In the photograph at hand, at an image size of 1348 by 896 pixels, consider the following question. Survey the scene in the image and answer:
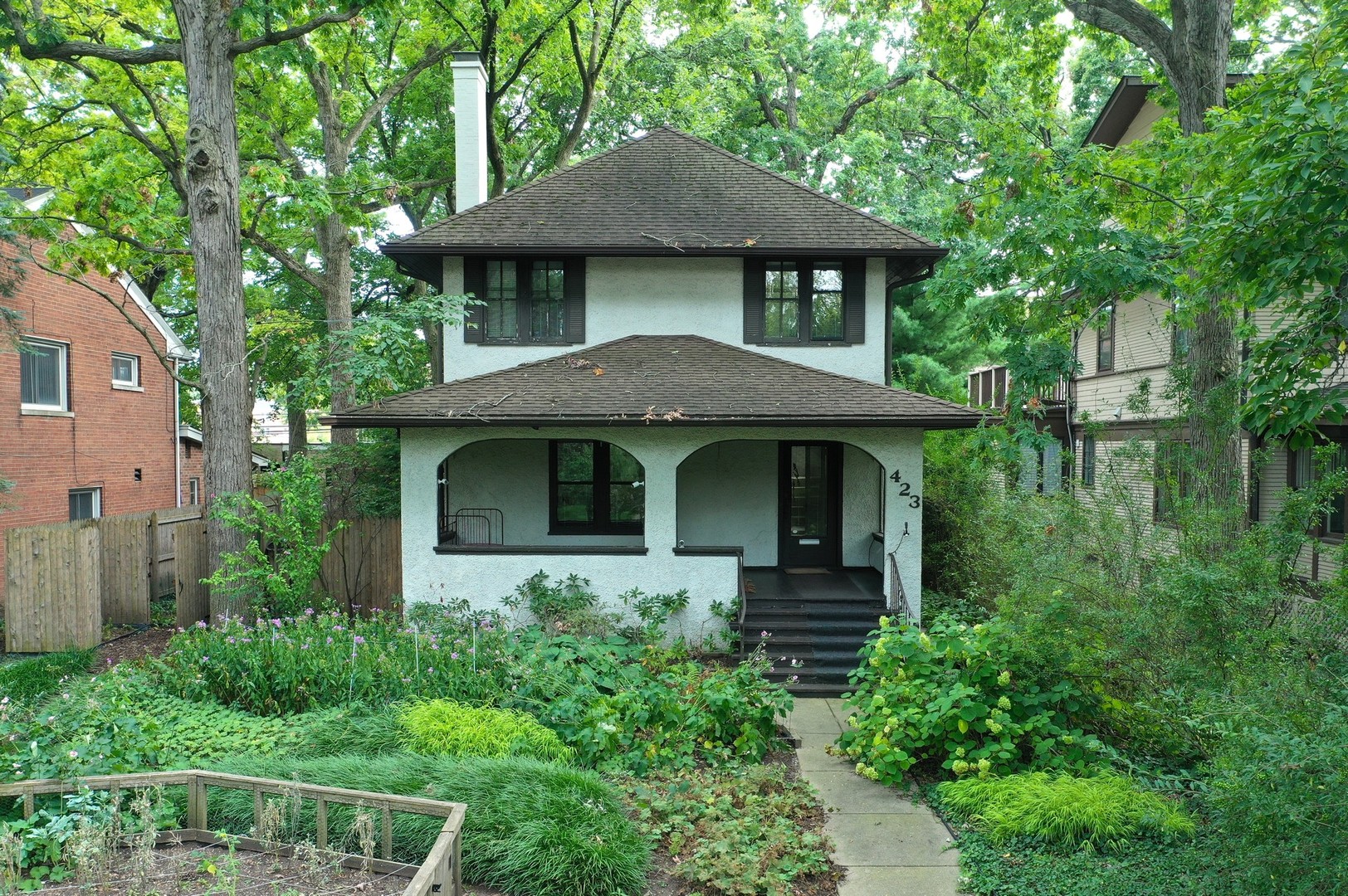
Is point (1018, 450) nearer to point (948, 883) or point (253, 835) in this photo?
point (948, 883)

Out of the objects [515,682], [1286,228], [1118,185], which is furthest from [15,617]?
[1118,185]

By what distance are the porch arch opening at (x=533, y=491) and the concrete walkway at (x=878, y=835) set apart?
6058 mm

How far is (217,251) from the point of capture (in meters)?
10.0

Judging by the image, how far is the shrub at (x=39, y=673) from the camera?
8.37 m

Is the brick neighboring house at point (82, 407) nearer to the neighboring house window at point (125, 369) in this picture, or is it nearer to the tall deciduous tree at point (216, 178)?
the neighboring house window at point (125, 369)

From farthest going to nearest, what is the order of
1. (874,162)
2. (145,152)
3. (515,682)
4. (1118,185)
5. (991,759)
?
(874,162)
(145,152)
(1118,185)
(515,682)
(991,759)

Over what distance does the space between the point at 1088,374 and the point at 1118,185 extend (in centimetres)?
1136

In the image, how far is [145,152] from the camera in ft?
51.2

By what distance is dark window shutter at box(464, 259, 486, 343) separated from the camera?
484 inches

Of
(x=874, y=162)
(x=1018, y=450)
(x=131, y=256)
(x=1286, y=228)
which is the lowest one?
(x=1018, y=450)

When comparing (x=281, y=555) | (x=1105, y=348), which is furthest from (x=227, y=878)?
(x=1105, y=348)

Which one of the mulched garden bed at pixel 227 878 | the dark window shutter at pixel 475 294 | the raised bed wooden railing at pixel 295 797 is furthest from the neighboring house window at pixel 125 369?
the mulched garden bed at pixel 227 878

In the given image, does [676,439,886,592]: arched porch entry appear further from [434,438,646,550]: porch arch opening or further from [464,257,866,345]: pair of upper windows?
[464,257,866,345]: pair of upper windows

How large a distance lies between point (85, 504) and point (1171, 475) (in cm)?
1902
